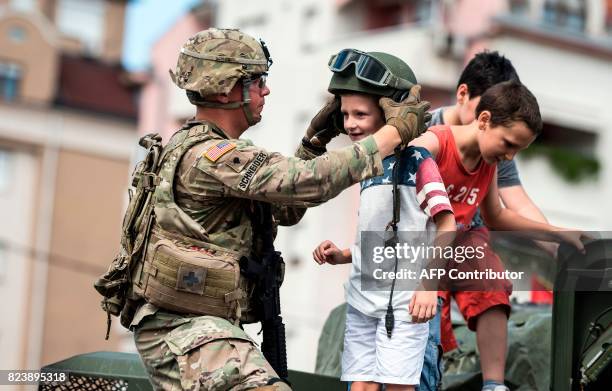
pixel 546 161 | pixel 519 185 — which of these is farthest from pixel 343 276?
pixel 519 185

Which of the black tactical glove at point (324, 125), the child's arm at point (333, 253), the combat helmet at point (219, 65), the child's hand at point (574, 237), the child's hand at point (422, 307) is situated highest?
the combat helmet at point (219, 65)

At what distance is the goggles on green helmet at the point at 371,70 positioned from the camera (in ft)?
19.8

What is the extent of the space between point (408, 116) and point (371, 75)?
33cm

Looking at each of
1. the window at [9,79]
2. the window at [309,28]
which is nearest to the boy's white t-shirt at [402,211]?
the window at [309,28]

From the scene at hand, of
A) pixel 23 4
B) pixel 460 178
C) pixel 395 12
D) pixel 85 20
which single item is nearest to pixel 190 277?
pixel 460 178

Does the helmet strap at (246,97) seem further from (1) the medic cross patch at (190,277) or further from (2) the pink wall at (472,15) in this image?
(2) the pink wall at (472,15)

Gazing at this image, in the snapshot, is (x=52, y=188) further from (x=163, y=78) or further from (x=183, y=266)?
(x=183, y=266)

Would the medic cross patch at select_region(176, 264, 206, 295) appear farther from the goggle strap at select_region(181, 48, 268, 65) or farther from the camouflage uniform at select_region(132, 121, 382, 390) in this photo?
the goggle strap at select_region(181, 48, 268, 65)

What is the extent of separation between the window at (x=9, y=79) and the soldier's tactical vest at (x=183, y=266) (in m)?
43.9

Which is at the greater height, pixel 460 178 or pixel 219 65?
pixel 219 65

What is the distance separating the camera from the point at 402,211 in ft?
Result: 20.1

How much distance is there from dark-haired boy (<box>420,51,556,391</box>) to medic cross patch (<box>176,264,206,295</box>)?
3.25 feet

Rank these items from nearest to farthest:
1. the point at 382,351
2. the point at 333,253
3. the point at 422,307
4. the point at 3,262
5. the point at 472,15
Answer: the point at 422,307 < the point at 382,351 < the point at 333,253 < the point at 472,15 < the point at 3,262

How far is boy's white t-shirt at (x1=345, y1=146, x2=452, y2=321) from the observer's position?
6.02m
